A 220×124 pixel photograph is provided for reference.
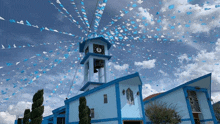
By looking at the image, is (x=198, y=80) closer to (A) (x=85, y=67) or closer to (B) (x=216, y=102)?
(B) (x=216, y=102)

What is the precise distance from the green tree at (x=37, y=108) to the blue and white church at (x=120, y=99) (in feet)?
10.2

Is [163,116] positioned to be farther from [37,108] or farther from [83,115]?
[37,108]

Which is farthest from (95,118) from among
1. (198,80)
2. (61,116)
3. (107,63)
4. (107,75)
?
(198,80)

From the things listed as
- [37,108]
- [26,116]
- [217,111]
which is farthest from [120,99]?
[217,111]

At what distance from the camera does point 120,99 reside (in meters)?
19.0

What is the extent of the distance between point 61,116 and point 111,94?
29.4 feet

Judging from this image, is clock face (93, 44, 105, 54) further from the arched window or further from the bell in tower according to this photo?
the arched window

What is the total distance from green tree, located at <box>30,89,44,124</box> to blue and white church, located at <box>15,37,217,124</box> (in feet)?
10.2

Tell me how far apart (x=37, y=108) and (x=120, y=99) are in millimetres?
10083

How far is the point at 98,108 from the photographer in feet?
66.2

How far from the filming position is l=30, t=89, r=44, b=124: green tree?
19656mm

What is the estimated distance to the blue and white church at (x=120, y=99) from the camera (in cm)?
1911

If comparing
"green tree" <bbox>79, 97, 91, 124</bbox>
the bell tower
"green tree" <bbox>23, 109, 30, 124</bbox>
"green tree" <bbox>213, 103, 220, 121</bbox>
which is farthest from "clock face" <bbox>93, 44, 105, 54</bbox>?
"green tree" <bbox>213, 103, 220, 121</bbox>

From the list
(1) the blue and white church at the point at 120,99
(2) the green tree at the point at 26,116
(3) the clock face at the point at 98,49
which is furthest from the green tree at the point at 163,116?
(2) the green tree at the point at 26,116
